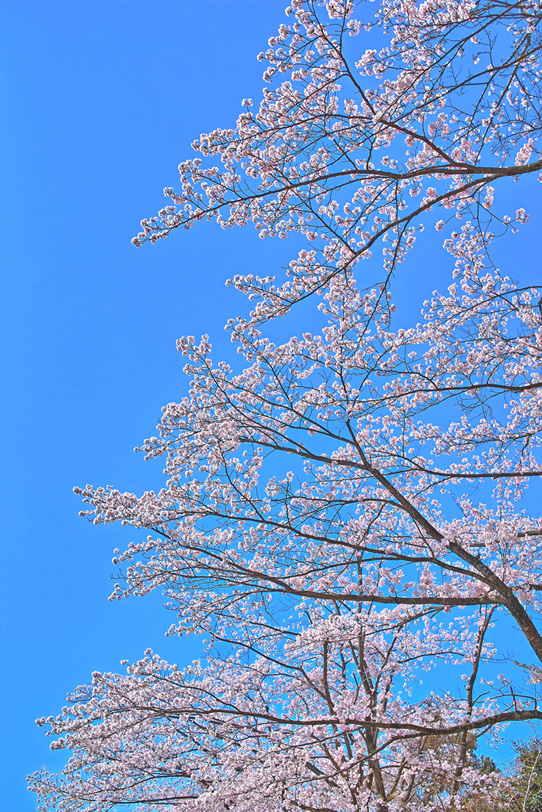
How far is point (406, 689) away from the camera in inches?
349

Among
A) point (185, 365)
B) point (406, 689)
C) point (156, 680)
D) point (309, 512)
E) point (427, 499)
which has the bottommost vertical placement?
point (406, 689)

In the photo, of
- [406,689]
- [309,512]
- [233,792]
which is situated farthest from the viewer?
[406,689]

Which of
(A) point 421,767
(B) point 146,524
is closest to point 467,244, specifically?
(B) point 146,524

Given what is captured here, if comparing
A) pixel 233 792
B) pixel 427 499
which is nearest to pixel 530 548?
pixel 427 499

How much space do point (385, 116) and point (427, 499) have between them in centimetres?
Result: 558

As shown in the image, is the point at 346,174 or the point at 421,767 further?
the point at 421,767

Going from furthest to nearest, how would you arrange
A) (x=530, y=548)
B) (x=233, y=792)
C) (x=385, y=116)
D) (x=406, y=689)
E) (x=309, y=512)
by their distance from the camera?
1. (x=406, y=689)
2. (x=530, y=548)
3. (x=233, y=792)
4. (x=309, y=512)
5. (x=385, y=116)

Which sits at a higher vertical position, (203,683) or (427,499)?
(427,499)

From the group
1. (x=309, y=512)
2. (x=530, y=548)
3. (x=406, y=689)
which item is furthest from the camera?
(x=406, y=689)

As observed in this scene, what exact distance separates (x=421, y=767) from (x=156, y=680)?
3644 mm

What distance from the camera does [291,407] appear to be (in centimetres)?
661

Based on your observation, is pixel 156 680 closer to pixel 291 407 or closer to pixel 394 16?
pixel 291 407

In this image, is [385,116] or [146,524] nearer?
[385,116]

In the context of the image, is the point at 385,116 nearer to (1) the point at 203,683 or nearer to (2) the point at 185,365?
(2) the point at 185,365
